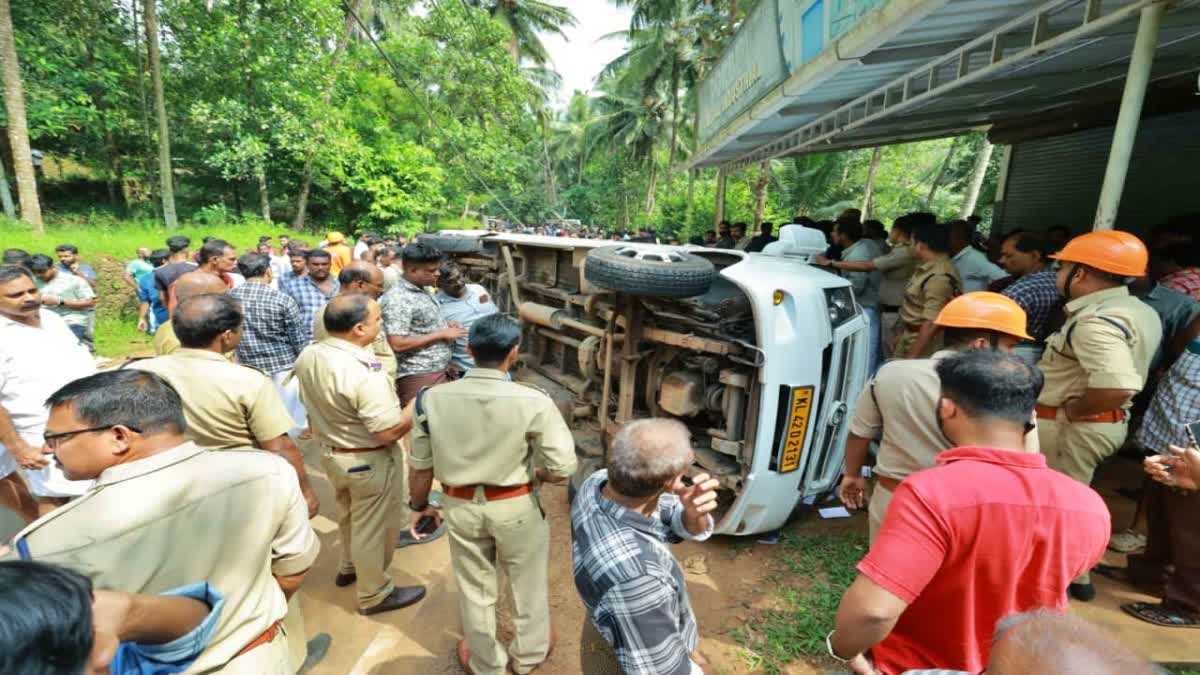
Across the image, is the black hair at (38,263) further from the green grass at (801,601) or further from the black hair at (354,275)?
the green grass at (801,601)

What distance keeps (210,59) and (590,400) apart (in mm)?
16476

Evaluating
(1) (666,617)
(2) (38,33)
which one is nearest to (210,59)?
(2) (38,33)

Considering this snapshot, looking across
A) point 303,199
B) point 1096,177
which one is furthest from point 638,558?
point 303,199

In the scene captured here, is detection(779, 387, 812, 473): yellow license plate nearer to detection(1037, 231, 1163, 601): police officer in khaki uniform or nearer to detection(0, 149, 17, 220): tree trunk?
detection(1037, 231, 1163, 601): police officer in khaki uniform

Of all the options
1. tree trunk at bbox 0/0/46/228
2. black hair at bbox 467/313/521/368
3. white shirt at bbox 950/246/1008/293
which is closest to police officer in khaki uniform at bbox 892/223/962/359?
white shirt at bbox 950/246/1008/293

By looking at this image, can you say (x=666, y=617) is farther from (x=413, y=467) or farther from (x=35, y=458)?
(x=35, y=458)

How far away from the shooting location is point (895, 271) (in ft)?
15.2

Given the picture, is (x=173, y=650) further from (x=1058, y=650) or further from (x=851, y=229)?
(x=851, y=229)

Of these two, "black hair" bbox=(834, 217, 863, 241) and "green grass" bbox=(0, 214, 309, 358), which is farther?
"green grass" bbox=(0, 214, 309, 358)

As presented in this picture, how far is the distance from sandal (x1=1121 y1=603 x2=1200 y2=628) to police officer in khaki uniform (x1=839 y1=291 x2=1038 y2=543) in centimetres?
150

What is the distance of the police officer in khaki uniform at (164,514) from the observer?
4.01 ft

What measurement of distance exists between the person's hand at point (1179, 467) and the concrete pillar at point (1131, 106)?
1.51 metres

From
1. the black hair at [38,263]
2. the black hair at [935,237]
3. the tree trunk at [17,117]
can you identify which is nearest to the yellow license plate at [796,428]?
the black hair at [935,237]

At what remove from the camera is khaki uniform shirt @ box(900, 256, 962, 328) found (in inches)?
150
